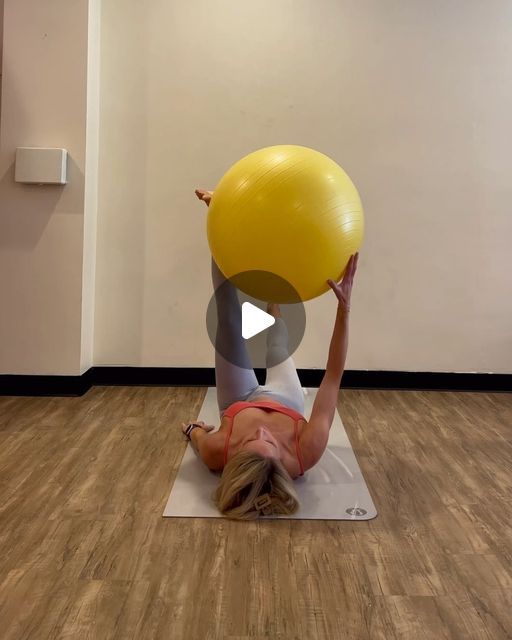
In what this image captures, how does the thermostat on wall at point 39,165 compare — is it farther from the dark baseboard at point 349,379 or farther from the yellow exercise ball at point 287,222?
the yellow exercise ball at point 287,222

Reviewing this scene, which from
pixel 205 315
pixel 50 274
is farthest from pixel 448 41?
pixel 50 274

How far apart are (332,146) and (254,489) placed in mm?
2444

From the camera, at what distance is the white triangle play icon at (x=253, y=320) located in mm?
2398

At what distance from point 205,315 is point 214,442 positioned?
158 centimetres

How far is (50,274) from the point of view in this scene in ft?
10.4

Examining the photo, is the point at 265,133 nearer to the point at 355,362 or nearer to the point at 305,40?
the point at 305,40

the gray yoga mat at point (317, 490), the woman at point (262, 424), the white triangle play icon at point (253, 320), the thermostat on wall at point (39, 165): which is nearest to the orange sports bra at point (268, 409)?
the woman at point (262, 424)

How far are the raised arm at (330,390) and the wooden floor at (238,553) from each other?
0.28m

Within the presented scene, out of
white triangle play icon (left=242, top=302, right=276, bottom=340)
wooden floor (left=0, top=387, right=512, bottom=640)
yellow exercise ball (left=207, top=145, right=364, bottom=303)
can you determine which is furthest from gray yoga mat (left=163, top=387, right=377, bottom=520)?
yellow exercise ball (left=207, top=145, right=364, bottom=303)

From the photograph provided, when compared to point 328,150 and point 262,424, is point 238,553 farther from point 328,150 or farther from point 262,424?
point 328,150

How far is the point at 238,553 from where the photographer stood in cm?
153

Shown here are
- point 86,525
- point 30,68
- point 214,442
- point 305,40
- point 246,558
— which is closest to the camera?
point 246,558

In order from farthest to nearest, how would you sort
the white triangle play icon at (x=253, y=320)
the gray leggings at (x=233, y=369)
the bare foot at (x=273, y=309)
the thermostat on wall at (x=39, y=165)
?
1. the thermostat on wall at (x=39, y=165)
2. the bare foot at (x=273, y=309)
3. the white triangle play icon at (x=253, y=320)
4. the gray leggings at (x=233, y=369)

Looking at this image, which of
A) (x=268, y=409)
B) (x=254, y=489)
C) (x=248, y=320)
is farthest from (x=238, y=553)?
(x=248, y=320)
